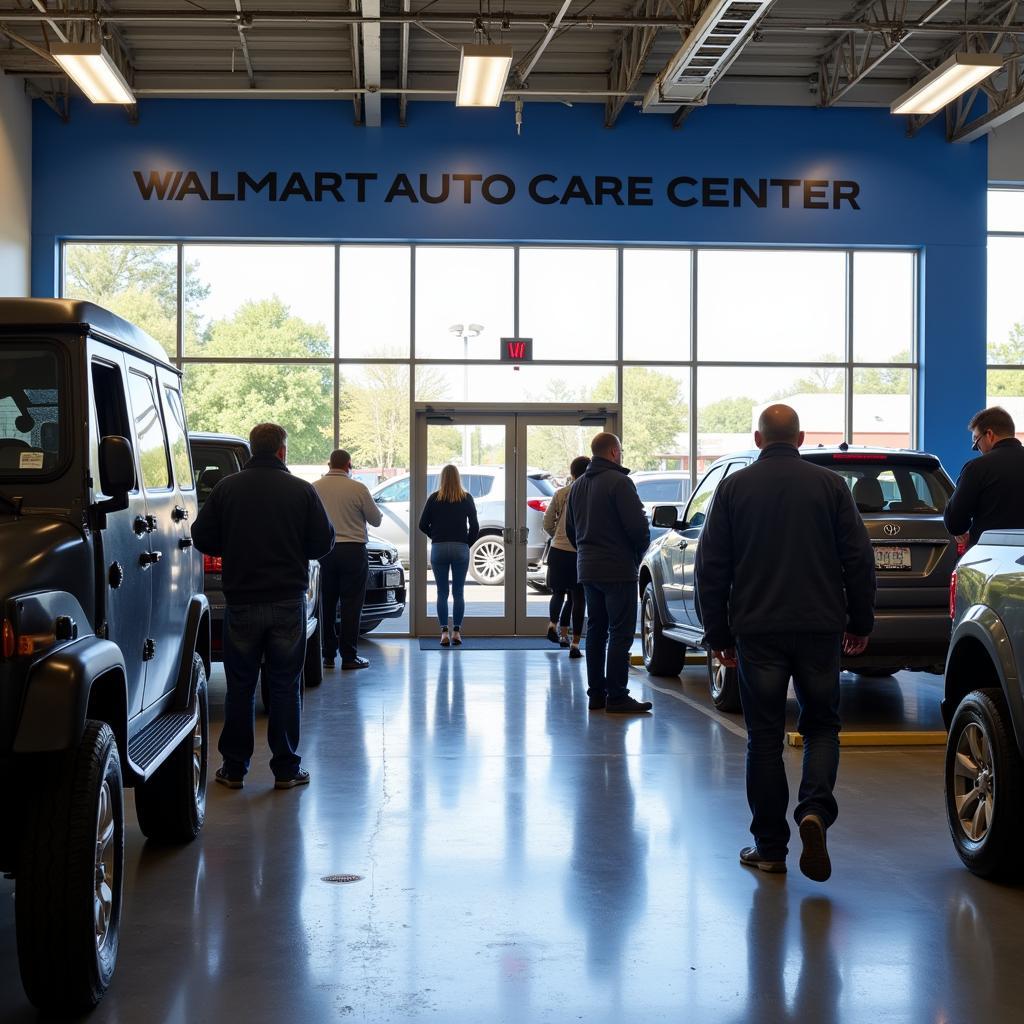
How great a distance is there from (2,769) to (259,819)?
2669mm

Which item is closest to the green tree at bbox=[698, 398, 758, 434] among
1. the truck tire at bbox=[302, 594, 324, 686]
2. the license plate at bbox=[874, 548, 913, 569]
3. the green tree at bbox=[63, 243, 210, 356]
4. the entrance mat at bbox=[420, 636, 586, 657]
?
the entrance mat at bbox=[420, 636, 586, 657]

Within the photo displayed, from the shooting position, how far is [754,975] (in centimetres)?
411

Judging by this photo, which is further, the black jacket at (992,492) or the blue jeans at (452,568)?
the blue jeans at (452,568)

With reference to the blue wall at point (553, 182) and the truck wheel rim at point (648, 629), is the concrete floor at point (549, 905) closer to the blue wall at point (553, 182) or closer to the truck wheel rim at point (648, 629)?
the truck wheel rim at point (648, 629)

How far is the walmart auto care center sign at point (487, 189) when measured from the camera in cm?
1489

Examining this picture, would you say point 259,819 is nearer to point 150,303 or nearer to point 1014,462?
point 1014,462

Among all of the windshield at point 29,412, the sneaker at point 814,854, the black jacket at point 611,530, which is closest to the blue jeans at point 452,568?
the black jacket at point 611,530

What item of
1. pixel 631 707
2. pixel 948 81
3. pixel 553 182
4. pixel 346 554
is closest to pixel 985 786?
pixel 631 707

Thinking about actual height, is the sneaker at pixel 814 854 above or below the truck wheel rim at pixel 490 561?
below

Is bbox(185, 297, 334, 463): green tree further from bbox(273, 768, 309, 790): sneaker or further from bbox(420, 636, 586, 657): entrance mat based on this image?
bbox(273, 768, 309, 790): sneaker

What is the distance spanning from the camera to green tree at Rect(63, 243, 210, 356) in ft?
49.3

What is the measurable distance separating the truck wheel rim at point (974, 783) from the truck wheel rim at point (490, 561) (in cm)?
961

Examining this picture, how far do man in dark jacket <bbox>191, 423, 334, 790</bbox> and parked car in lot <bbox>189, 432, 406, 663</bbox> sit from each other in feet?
6.45

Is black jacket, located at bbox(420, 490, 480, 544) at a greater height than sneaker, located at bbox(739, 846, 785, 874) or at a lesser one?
greater
